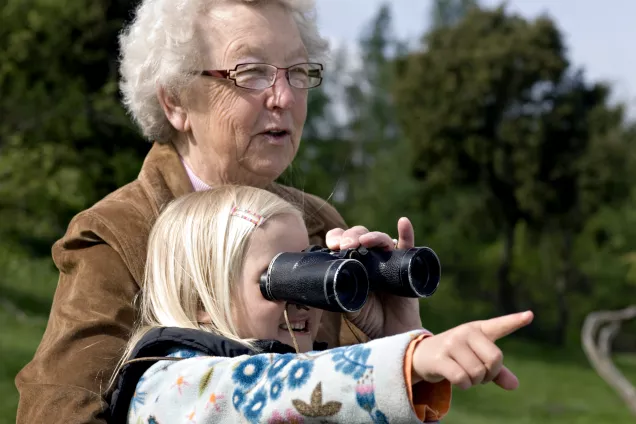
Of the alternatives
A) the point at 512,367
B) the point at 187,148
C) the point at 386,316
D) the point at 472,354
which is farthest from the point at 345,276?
the point at 512,367

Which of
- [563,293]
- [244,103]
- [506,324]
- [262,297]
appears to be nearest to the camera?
[506,324]

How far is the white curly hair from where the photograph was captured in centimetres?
300

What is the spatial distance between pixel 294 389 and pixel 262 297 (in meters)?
0.47

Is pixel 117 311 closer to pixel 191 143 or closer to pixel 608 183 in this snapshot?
pixel 191 143

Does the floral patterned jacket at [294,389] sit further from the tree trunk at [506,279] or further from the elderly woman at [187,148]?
the tree trunk at [506,279]

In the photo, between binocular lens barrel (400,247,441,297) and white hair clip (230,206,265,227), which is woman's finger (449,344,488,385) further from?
white hair clip (230,206,265,227)

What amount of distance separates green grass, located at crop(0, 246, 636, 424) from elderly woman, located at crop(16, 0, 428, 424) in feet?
31.9

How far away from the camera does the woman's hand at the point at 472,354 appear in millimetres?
1666

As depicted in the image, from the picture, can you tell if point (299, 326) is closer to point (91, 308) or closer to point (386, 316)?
point (386, 316)

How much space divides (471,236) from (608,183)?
5133mm

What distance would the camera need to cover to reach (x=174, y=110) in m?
3.10

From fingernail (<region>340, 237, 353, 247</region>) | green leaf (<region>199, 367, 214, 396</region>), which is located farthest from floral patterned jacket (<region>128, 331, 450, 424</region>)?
fingernail (<region>340, 237, 353, 247</region>)

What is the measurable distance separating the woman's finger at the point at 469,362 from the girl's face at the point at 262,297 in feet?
2.50

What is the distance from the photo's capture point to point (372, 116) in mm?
42281
